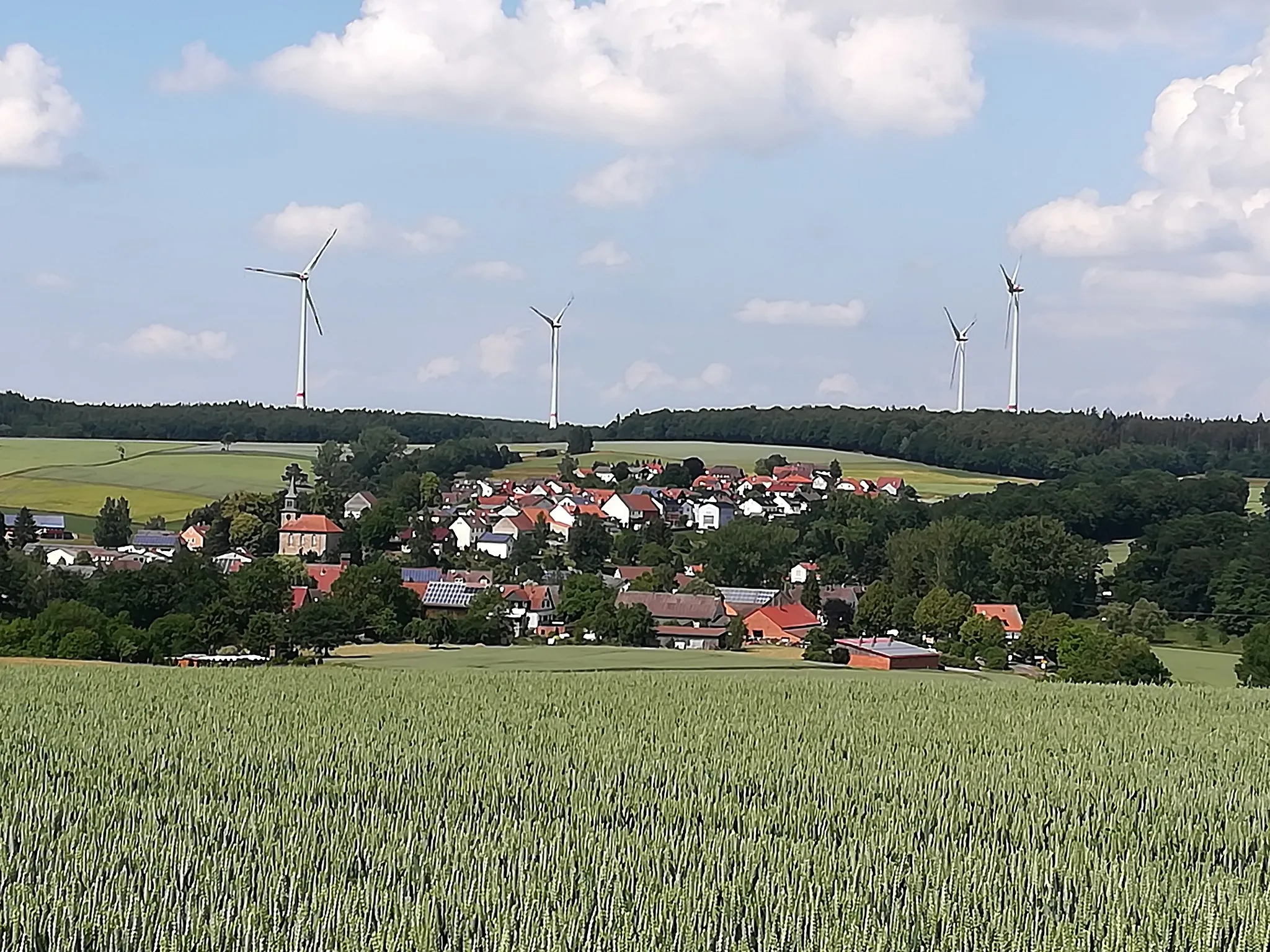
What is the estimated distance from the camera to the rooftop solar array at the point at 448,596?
2820 inches

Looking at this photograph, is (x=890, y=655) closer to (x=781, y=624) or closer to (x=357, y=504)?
(x=781, y=624)

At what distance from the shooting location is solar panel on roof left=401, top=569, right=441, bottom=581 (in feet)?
279

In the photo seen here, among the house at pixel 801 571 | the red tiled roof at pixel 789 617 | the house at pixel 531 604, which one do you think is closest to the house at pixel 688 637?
the red tiled roof at pixel 789 617

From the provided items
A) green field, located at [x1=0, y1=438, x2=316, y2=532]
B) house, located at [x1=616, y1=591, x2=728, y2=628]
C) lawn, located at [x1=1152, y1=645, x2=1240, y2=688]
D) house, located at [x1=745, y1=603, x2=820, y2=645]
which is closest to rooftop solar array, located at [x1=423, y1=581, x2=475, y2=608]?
house, located at [x1=616, y1=591, x2=728, y2=628]

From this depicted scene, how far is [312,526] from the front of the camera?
101 metres

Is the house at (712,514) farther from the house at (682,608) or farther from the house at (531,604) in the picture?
the house at (682,608)

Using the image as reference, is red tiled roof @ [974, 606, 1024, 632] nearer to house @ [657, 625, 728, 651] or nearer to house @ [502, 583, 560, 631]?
house @ [657, 625, 728, 651]

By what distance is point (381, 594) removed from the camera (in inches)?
2425

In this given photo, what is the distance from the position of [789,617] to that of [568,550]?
2886cm

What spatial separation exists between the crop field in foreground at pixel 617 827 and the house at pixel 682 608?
43.0 metres

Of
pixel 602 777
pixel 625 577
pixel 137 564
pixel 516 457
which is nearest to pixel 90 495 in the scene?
pixel 137 564

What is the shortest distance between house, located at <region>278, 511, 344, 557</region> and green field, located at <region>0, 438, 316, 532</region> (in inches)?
398

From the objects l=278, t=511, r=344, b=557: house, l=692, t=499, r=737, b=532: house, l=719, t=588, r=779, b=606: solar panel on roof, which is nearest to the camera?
l=719, t=588, r=779, b=606: solar panel on roof

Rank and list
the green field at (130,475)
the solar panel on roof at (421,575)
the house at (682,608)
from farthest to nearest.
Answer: the green field at (130,475)
the solar panel on roof at (421,575)
the house at (682,608)
